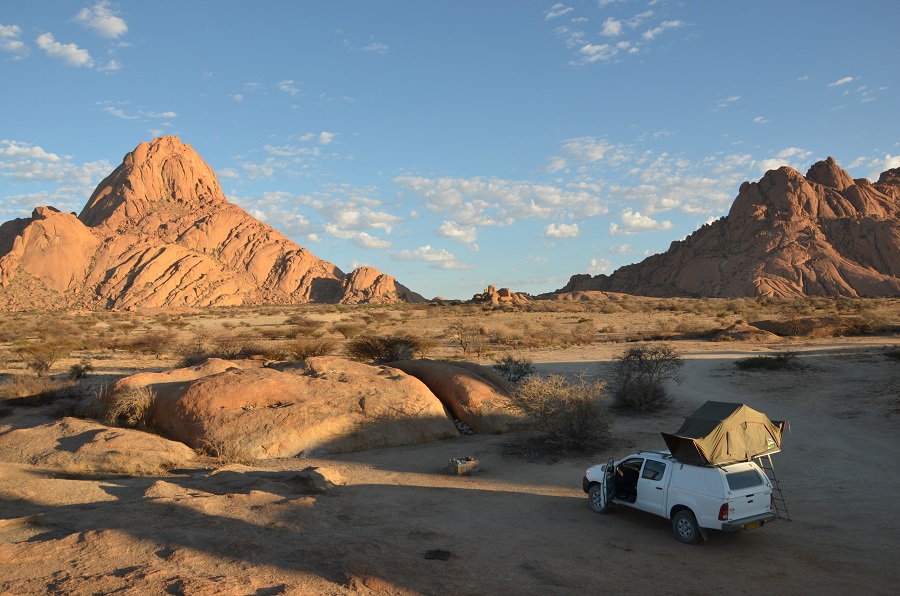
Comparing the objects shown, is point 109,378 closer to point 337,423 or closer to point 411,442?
point 337,423

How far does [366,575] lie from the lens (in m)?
6.52

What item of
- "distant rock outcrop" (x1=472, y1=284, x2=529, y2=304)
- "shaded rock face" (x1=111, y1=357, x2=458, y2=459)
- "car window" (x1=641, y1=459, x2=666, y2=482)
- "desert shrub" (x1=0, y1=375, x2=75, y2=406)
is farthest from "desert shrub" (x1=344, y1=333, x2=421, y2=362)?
"distant rock outcrop" (x1=472, y1=284, x2=529, y2=304)

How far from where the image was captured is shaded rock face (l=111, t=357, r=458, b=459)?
14.5 metres

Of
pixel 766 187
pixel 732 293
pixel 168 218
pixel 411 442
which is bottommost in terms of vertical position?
pixel 411 442

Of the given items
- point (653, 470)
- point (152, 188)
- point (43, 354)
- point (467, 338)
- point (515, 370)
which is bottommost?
point (653, 470)

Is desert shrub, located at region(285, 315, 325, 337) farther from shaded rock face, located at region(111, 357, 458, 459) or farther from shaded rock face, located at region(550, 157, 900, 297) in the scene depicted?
shaded rock face, located at region(550, 157, 900, 297)

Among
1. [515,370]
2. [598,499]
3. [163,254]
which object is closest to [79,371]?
[515,370]

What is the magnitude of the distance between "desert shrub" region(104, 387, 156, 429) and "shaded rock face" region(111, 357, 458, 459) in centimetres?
30

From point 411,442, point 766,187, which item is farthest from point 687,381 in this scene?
point 766,187

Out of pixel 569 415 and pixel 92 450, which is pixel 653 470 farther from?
pixel 92 450

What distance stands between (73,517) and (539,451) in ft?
32.6

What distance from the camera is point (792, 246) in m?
102

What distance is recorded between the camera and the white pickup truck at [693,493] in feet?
27.1

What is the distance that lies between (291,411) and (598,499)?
861 centimetres
